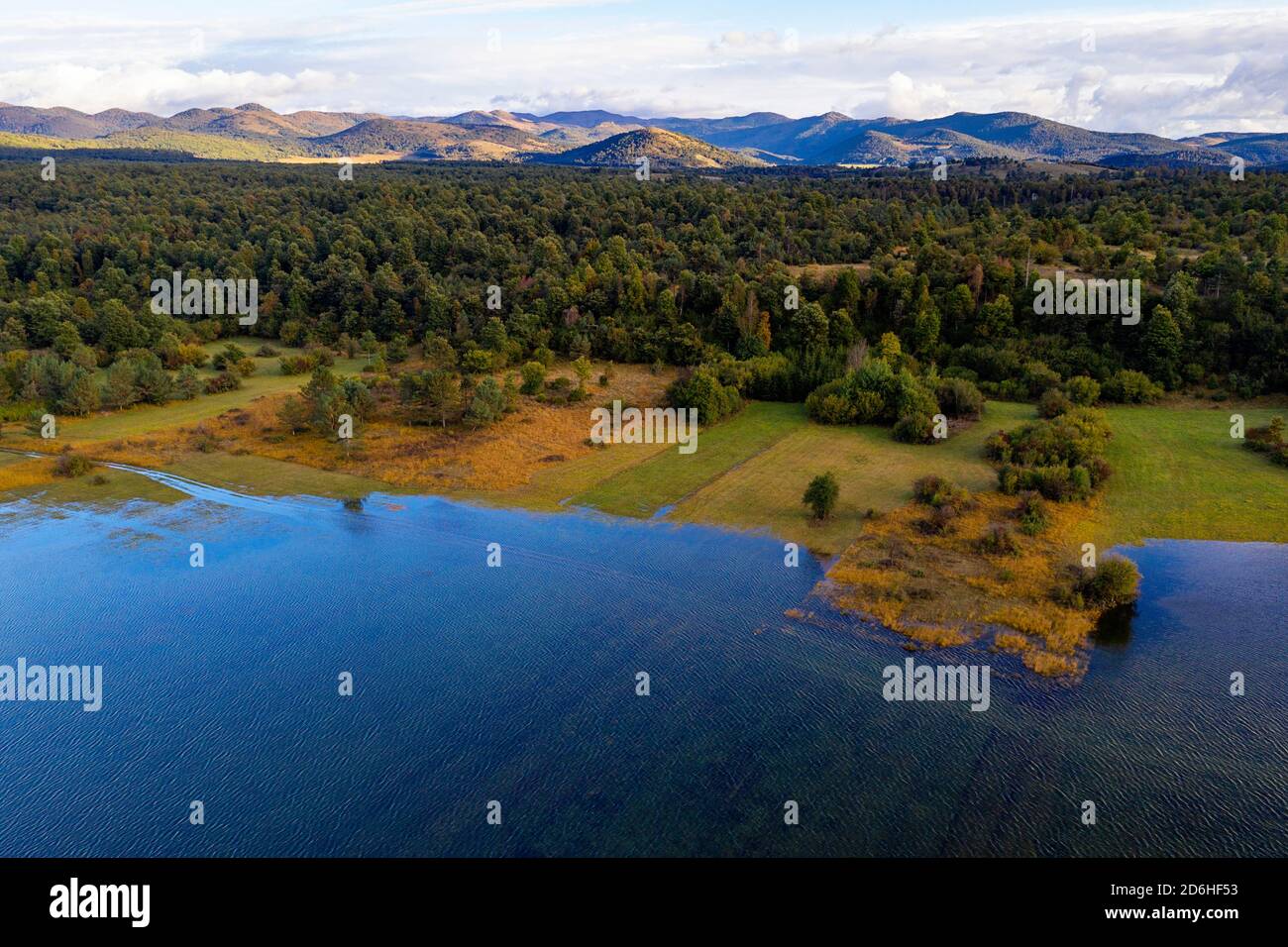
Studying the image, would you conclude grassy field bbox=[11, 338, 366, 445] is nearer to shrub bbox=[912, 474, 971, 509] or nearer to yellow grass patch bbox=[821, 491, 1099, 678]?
shrub bbox=[912, 474, 971, 509]

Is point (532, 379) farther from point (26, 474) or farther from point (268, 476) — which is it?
point (26, 474)

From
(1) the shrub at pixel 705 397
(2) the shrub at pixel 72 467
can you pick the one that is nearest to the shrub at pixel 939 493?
(1) the shrub at pixel 705 397

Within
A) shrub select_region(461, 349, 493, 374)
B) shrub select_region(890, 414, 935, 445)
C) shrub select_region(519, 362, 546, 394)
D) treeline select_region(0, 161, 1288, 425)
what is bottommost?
shrub select_region(890, 414, 935, 445)

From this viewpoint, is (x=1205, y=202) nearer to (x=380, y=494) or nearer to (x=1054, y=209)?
(x=1054, y=209)

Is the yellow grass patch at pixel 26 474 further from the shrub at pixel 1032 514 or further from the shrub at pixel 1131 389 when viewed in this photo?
the shrub at pixel 1131 389

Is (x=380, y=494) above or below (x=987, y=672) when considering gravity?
above

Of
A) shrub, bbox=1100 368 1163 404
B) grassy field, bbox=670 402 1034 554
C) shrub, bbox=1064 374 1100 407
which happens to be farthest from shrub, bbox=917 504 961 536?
shrub, bbox=1100 368 1163 404
